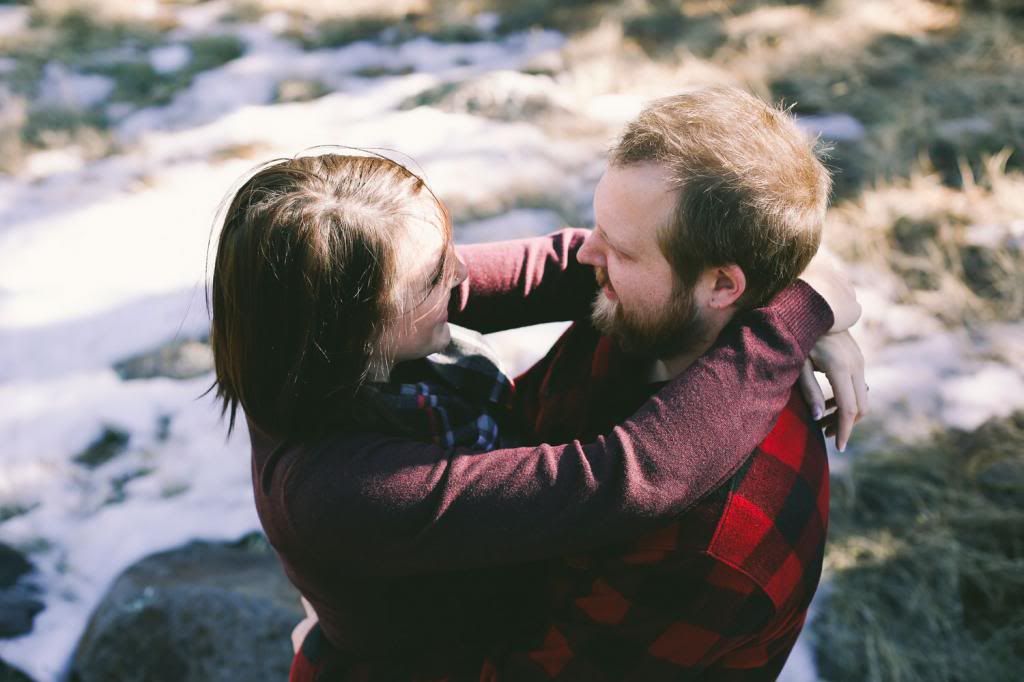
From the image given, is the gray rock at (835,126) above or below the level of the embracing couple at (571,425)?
below

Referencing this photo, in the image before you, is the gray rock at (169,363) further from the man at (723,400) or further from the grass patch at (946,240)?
the grass patch at (946,240)

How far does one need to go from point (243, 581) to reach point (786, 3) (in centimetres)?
509

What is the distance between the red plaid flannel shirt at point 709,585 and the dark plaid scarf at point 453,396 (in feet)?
0.98

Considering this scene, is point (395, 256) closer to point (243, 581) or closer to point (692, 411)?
point (692, 411)

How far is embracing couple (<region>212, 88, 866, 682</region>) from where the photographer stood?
4.02 ft

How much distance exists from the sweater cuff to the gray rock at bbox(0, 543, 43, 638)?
7.69 ft

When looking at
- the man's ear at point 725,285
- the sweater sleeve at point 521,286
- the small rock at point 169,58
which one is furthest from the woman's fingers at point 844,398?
the small rock at point 169,58

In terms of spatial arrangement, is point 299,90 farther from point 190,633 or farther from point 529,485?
point 529,485

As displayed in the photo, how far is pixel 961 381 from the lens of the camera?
2961mm

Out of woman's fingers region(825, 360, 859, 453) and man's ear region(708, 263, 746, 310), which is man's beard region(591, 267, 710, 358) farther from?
woman's fingers region(825, 360, 859, 453)

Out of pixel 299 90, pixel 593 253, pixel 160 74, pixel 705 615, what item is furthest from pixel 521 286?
pixel 160 74

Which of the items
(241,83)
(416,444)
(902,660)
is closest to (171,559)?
(416,444)

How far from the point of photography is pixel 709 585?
4.12 ft

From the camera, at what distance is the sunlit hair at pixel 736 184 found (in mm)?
1393
